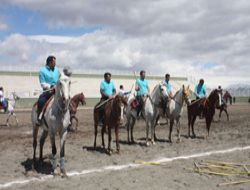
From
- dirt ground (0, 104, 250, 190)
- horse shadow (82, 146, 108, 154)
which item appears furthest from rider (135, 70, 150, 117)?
horse shadow (82, 146, 108, 154)

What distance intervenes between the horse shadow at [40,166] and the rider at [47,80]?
1301 mm

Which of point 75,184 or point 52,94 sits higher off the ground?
point 52,94

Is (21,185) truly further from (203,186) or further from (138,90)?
(138,90)

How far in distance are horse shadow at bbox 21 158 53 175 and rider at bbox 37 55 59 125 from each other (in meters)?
1.30

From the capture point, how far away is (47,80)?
9078mm

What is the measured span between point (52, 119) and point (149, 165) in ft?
10.2

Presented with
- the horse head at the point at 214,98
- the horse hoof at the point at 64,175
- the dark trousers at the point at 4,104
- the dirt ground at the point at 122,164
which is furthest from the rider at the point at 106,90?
the dark trousers at the point at 4,104

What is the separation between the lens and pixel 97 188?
7.58m

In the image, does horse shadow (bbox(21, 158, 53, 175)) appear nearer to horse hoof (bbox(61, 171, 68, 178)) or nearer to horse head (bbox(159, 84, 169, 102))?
horse hoof (bbox(61, 171, 68, 178))

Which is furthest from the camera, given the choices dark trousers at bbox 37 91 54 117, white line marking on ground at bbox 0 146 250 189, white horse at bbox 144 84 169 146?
white horse at bbox 144 84 169 146

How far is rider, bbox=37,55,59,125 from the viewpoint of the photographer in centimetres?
898

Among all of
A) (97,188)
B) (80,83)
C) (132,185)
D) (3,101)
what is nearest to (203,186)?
(132,185)

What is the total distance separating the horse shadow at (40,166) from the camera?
9.20 metres

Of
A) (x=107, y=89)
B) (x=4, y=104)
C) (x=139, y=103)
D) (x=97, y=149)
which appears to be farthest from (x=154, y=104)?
(x=4, y=104)
